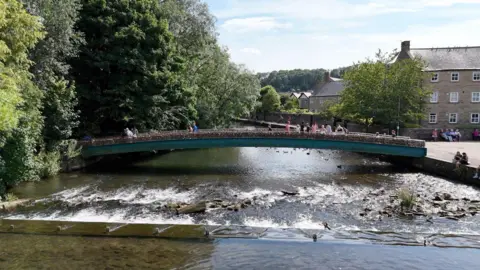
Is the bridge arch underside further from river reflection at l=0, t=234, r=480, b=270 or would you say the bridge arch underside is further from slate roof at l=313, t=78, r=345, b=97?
slate roof at l=313, t=78, r=345, b=97

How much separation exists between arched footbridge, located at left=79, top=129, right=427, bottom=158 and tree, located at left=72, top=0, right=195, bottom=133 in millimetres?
3438

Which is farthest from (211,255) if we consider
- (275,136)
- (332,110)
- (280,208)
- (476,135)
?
(332,110)

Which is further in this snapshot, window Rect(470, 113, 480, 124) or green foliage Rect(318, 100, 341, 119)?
green foliage Rect(318, 100, 341, 119)

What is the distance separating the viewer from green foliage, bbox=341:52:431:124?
46.6m

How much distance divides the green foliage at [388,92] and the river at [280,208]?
39.2 feet

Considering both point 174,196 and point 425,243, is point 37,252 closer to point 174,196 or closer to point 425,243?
point 174,196

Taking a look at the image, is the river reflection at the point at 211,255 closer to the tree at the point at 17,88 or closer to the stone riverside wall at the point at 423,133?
the tree at the point at 17,88

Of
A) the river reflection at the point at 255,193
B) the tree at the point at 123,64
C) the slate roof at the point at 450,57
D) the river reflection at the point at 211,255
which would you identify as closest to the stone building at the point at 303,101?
the slate roof at the point at 450,57

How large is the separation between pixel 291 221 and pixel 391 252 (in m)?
4.96

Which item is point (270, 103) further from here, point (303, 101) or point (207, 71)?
point (207, 71)

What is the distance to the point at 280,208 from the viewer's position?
68.2 feet

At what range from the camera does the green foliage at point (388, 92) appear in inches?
1833

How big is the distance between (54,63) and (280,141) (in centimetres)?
1751

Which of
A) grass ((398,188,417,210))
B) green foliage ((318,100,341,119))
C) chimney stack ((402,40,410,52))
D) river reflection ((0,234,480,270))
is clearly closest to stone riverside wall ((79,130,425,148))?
grass ((398,188,417,210))
